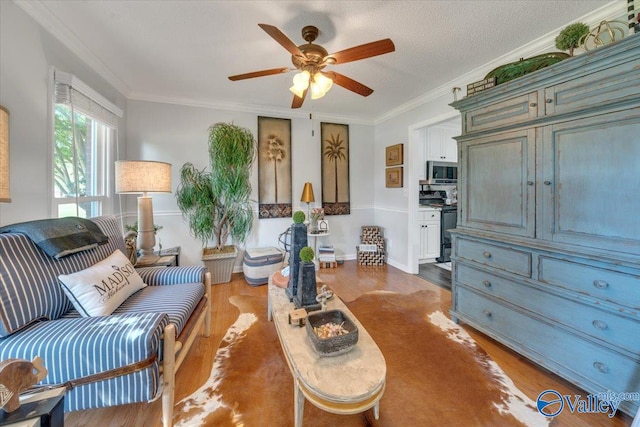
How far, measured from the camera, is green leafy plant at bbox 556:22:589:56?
1584 millimetres

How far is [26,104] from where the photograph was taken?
167 centimetres

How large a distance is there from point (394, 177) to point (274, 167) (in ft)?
6.13

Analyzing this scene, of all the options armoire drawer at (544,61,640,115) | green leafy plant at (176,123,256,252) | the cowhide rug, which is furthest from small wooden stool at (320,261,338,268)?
armoire drawer at (544,61,640,115)

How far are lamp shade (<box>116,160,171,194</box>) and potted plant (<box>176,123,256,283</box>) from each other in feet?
3.34

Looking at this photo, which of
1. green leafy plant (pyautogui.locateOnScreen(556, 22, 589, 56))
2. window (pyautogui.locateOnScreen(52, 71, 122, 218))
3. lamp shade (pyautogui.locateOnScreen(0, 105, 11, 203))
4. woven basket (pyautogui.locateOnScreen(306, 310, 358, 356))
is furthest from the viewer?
window (pyautogui.locateOnScreen(52, 71, 122, 218))

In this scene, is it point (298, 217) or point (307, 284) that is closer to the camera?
point (307, 284)

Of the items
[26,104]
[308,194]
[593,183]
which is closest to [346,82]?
[593,183]

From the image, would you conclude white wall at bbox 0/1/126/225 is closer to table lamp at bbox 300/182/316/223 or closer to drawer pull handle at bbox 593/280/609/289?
table lamp at bbox 300/182/316/223

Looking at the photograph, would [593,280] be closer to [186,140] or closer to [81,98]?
[81,98]

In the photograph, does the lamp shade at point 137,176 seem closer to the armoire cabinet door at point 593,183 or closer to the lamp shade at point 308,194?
the lamp shade at point 308,194

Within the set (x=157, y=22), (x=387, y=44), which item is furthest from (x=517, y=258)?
(x=157, y=22)

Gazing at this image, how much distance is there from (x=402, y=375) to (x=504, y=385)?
0.60 m

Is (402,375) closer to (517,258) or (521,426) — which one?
(521,426)

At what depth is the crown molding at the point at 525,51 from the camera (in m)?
1.73
